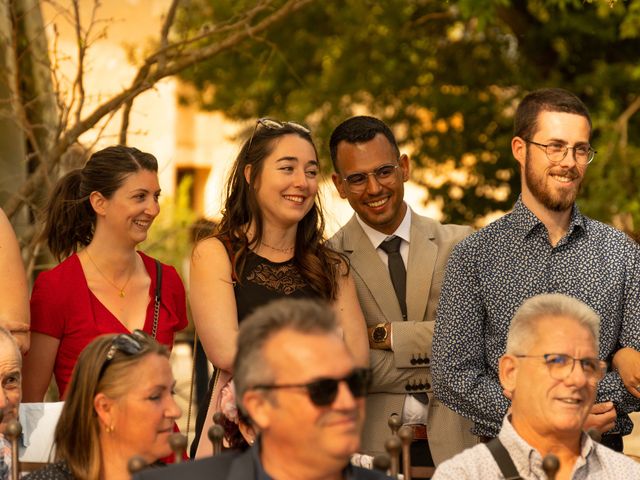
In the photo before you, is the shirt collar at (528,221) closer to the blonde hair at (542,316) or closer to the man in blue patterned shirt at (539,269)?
the man in blue patterned shirt at (539,269)

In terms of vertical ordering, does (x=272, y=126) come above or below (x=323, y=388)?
above

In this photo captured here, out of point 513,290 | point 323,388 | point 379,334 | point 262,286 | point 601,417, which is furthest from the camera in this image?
point 379,334

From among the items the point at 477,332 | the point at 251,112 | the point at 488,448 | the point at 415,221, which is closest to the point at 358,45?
the point at 251,112

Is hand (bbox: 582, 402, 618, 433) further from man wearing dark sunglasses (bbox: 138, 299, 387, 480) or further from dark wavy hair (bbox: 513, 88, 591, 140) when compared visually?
man wearing dark sunglasses (bbox: 138, 299, 387, 480)

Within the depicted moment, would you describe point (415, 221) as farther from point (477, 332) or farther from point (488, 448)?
point (488, 448)

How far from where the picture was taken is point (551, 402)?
3.71 meters

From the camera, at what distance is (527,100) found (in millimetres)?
4750

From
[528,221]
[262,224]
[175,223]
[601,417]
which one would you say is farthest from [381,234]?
[175,223]

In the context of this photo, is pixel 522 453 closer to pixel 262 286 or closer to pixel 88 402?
pixel 88 402

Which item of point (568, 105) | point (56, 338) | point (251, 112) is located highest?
point (251, 112)

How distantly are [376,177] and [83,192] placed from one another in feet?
3.98

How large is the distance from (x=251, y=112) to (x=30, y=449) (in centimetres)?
1131

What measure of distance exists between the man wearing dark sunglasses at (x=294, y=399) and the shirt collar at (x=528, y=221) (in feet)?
5.23

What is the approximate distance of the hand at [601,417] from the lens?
4390 millimetres
